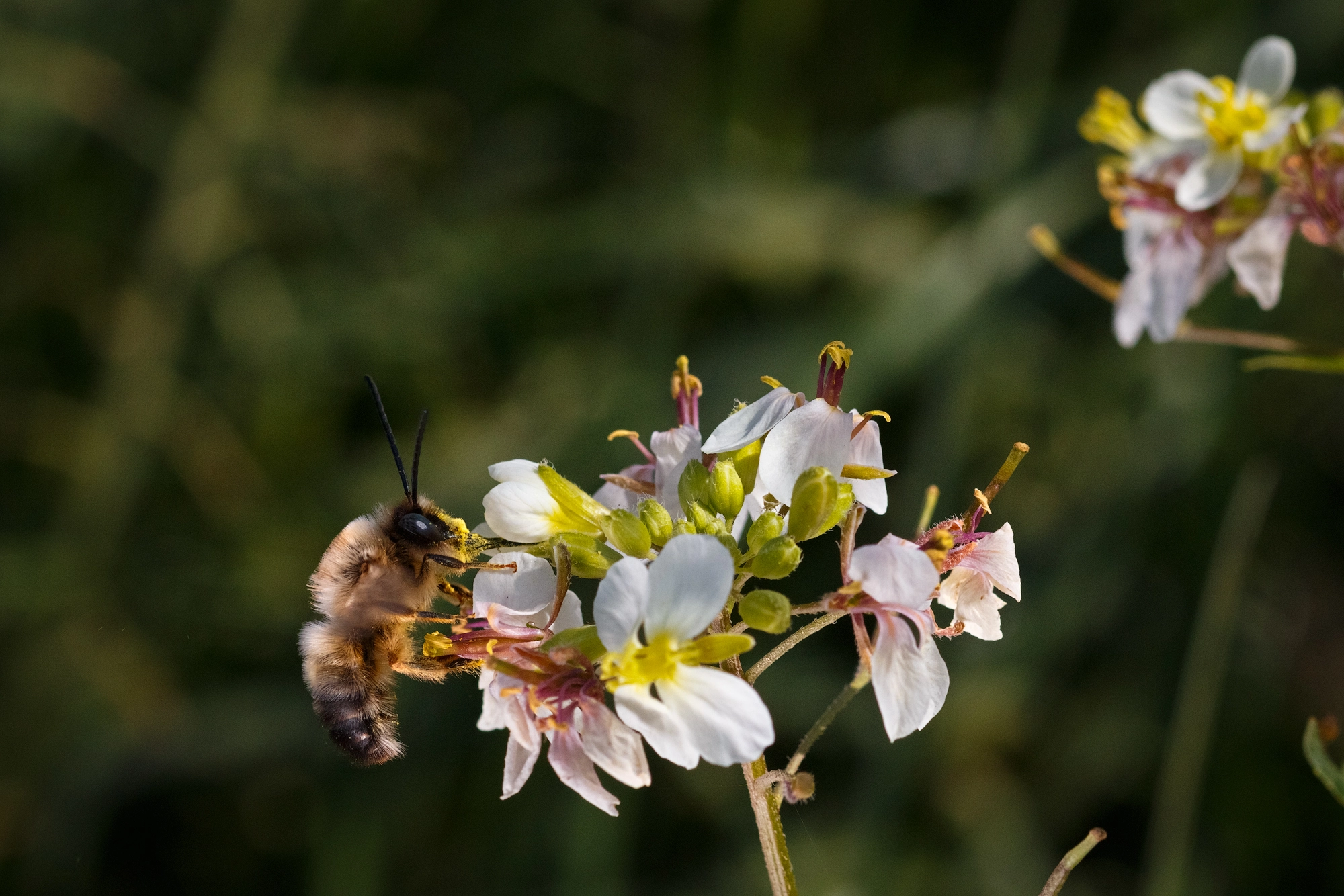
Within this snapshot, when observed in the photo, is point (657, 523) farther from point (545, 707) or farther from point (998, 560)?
point (998, 560)

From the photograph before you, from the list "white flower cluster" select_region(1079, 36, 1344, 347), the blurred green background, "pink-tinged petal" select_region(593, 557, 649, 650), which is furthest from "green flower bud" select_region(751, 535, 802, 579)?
the blurred green background

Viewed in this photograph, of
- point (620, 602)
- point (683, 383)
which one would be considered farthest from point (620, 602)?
point (683, 383)

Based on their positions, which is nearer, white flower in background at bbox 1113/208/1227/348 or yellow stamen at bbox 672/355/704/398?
yellow stamen at bbox 672/355/704/398

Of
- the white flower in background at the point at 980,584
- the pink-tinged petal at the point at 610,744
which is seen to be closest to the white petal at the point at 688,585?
the pink-tinged petal at the point at 610,744

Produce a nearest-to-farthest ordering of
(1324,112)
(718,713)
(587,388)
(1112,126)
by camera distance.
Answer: (718,713) → (1324,112) → (1112,126) → (587,388)

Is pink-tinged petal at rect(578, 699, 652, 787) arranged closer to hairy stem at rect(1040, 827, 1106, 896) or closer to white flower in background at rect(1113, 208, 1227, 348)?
hairy stem at rect(1040, 827, 1106, 896)

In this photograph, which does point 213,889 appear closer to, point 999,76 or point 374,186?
point 374,186
